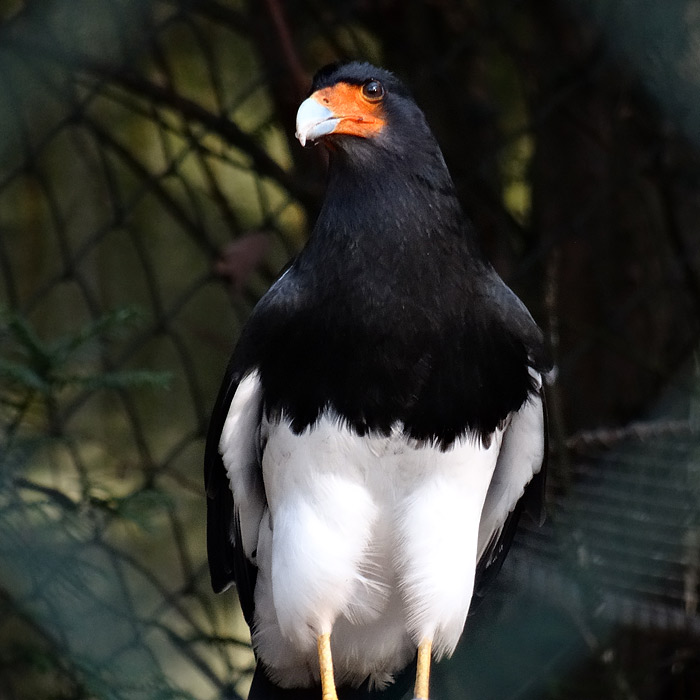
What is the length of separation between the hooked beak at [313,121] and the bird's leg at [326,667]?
59cm

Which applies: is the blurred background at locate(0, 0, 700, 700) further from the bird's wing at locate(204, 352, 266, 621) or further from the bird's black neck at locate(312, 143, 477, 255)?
the bird's black neck at locate(312, 143, 477, 255)

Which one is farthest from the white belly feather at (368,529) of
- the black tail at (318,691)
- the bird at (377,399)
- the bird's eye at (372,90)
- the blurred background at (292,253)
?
the bird's eye at (372,90)

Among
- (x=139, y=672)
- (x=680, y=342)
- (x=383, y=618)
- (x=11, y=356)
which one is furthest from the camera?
(x=680, y=342)

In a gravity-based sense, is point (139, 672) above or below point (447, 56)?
below

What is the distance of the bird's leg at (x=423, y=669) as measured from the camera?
4.92ft

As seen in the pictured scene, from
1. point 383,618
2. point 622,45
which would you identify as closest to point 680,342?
point 622,45

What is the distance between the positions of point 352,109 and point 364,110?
0.05 feet

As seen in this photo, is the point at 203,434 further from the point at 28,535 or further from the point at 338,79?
the point at 338,79

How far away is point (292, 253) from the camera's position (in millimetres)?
2205

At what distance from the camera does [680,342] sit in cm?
233

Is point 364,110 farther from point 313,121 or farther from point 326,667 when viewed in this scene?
point 326,667

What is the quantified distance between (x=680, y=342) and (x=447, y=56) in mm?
690

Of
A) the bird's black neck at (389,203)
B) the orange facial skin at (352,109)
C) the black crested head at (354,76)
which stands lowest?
the bird's black neck at (389,203)

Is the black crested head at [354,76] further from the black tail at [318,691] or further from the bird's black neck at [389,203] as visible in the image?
the black tail at [318,691]
